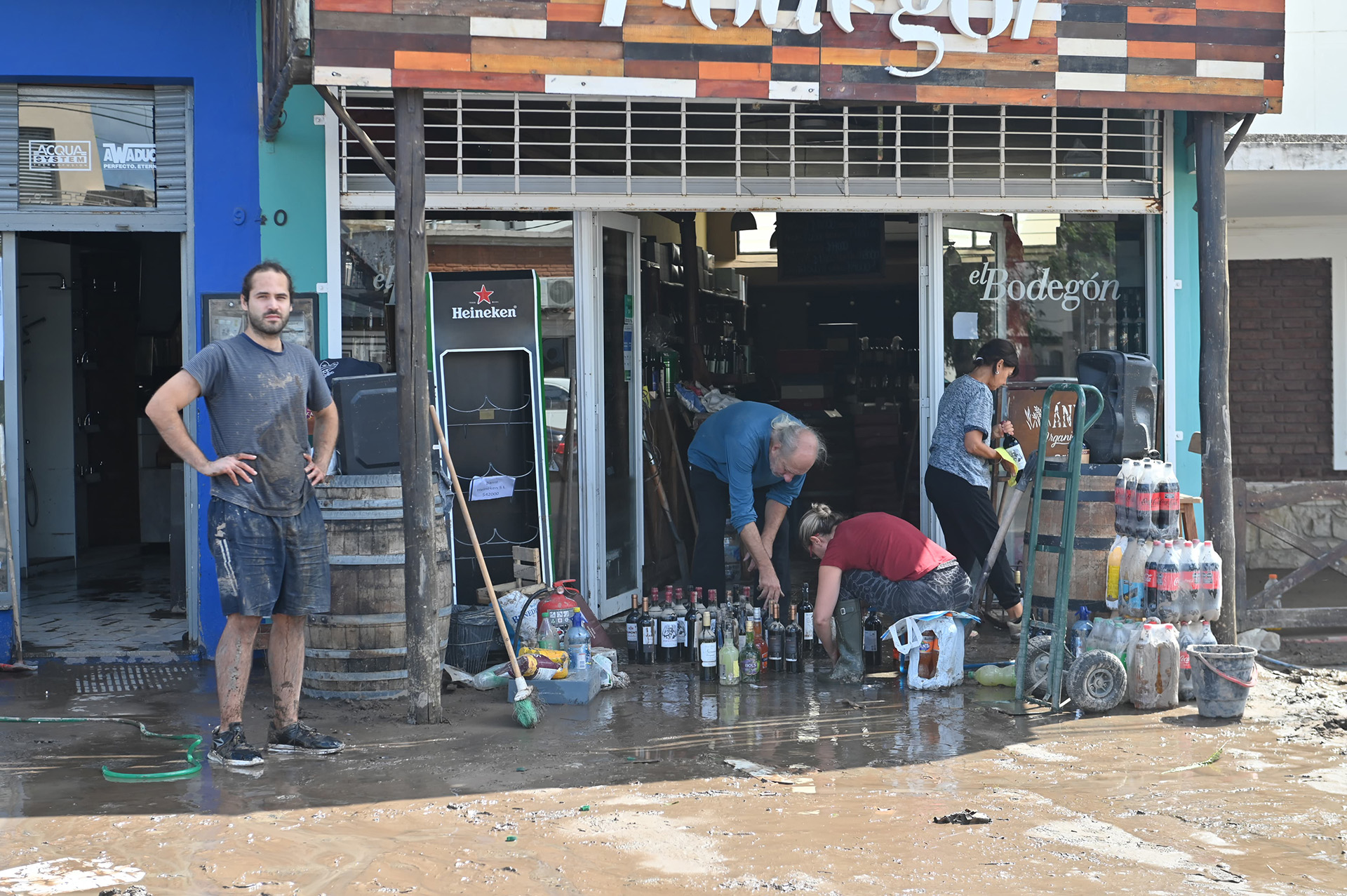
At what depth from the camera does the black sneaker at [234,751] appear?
5.12 metres

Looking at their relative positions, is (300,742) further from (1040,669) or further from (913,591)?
(1040,669)

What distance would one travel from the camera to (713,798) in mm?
4699

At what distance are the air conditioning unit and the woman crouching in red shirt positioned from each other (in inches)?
88.9

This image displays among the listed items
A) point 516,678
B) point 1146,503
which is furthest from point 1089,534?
point 516,678

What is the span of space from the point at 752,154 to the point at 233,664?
14.5ft

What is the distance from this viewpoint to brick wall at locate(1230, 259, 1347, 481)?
415 inches

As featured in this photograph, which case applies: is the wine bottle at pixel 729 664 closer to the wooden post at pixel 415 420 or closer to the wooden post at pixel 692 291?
the wooden post at pixel 415 420

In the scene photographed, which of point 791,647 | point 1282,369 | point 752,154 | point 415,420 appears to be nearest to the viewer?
point 415,420

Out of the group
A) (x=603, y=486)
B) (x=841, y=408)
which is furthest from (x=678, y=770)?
(x=841, y=408)

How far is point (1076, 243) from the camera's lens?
8156 mm

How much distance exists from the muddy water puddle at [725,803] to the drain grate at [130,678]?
476mm

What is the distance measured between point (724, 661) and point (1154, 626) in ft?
6.97

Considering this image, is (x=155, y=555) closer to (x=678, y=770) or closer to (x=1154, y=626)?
(x=678, y=770)

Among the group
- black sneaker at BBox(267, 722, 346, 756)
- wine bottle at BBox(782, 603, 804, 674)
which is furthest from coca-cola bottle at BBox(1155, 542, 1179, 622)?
black sneaker at BBox(267, 722, 346, 756)
